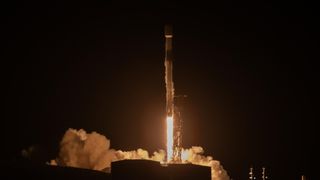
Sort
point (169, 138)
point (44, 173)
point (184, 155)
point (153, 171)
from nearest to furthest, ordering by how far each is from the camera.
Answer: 1. point (44, 173)
2. point (153, 171)
3. point (169, 138)
4. point (184, 155)

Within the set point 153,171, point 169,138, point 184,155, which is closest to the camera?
point 153,171

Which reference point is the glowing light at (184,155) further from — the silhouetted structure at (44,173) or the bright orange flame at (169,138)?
the silhouetted structure at (44,173)

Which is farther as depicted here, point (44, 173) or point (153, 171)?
point (153, 171)

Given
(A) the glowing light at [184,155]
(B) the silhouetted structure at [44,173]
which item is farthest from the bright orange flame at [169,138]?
(B) the silhouetted structure at [44,173]

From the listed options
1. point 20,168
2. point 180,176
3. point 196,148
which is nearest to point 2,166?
point 20,168

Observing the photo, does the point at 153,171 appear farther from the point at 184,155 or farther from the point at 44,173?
the point at 184,155

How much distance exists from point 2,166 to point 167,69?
38.8 metres

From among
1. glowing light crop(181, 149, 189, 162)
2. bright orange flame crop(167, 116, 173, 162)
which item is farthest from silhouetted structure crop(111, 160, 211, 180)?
glowing light crop(181, 149, 189, 162)

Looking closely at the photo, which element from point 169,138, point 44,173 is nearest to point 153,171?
point 44,173

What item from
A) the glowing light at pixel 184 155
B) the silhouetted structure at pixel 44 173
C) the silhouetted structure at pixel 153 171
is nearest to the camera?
the silhouetted structure at pixel 44 173

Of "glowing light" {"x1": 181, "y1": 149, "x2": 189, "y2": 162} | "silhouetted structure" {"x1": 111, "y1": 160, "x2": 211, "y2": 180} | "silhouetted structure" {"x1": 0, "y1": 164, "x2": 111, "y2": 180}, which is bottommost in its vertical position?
"silhouetted structure" {"x1": 0, "y1": 164, "x2": 111, "y2": 180}

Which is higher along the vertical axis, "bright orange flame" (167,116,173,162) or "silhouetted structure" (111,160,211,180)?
"bright orange flame" (167,116,173,162)

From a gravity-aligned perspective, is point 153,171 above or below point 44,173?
above

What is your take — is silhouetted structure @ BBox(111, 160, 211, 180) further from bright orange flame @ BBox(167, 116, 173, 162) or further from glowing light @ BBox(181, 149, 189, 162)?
glowing light @ BBox(181, 149, 189, 162)
